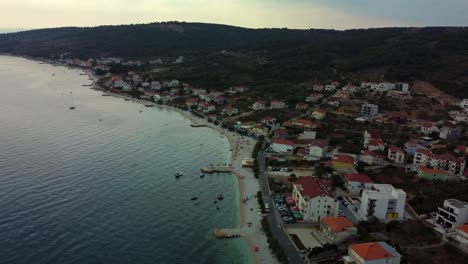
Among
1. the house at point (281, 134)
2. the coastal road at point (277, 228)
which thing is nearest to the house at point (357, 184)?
the coastal road at point (277, 228)

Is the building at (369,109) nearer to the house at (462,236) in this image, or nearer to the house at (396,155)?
the house at (396,155)

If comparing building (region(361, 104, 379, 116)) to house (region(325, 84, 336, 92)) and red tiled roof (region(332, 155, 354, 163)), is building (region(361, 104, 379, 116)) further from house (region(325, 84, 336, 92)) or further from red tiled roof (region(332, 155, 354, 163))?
red tiled roof (region(332, 155, 354, 163))

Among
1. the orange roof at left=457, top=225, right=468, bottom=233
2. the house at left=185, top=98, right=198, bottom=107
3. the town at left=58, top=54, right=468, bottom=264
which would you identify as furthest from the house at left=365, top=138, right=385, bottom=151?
the house at left=185, top=98, right=198, bottom=107

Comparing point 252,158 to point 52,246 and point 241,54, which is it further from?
point 241,54

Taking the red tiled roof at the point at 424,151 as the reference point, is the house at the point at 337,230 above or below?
below

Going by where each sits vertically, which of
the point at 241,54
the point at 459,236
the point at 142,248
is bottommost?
the point at 142,248

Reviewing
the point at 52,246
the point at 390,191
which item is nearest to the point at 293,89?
the point at 390,191
